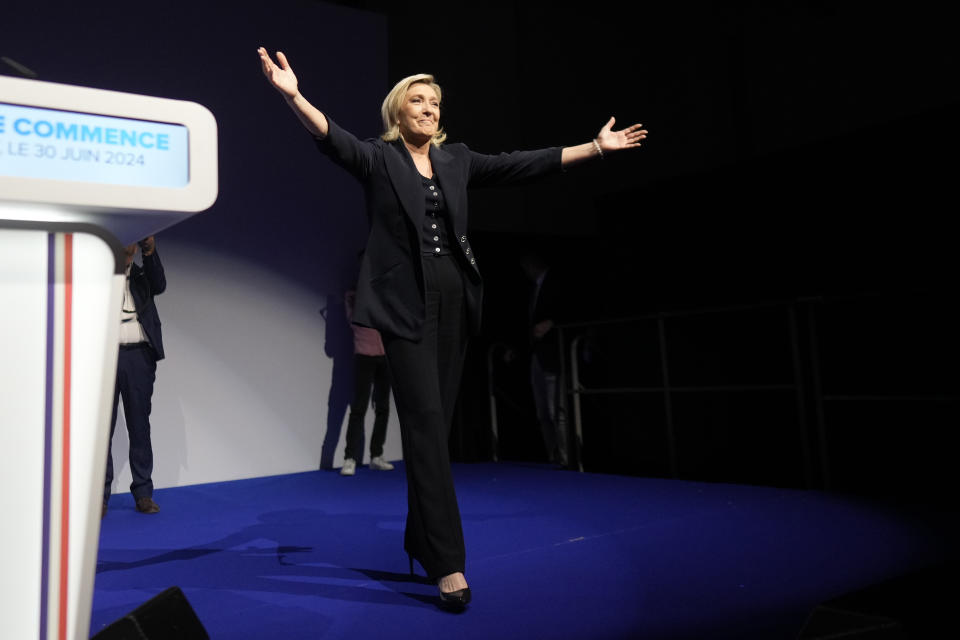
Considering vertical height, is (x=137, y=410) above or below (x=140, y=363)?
below

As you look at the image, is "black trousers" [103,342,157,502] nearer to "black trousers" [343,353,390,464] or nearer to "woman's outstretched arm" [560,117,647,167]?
"black trousers" [343,353,390,464]

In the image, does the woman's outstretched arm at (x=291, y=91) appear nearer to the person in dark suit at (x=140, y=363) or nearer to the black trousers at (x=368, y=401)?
the person in dark suit at (x=140, y=363)

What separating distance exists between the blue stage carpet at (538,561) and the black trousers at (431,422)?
0.47ft

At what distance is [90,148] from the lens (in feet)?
2.30

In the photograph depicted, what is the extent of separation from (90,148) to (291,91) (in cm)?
75

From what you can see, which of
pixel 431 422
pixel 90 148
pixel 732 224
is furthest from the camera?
pixel 732 224

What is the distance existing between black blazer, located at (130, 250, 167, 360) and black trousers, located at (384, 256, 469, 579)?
6.83 feet

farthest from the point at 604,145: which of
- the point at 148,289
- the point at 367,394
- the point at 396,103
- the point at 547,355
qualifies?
the point at 367,394

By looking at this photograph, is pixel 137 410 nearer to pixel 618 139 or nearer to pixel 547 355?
pixel 547 355

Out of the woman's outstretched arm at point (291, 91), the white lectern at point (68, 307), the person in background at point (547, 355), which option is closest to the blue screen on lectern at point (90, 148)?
the white lectern at point (68, 307)

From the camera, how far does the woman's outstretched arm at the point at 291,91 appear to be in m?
1.38

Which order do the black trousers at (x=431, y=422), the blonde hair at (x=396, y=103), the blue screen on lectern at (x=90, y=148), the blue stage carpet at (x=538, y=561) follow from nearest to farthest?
the blue screen on lectern at (x=90, y=148) < the blue stage carpet at (x=538, y=561) < the black trousers at (x=431, y=422) < the blonde hair at (x=396, y=103)

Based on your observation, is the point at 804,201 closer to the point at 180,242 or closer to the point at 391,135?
the point at 391,135

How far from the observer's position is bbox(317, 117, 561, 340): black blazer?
1796 mm
